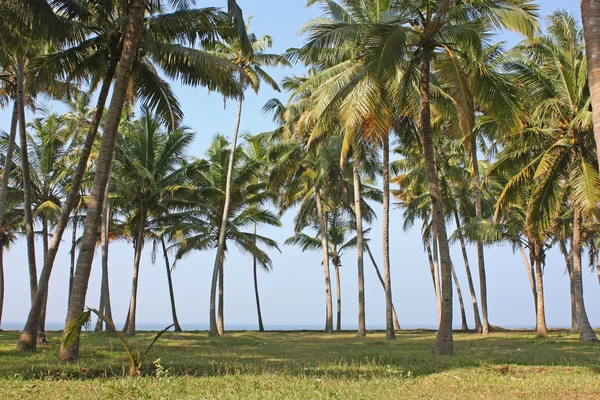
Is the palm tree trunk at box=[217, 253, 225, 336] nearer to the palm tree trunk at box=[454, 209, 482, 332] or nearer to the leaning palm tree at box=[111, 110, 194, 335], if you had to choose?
the leaning palm tree at box=[111, 110, 194, 335]

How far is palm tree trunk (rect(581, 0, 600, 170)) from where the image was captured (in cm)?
580

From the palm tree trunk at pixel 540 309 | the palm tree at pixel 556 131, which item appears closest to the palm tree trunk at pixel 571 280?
the palm tree trunk at pixel 540 309

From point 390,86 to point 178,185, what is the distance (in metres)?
12.2

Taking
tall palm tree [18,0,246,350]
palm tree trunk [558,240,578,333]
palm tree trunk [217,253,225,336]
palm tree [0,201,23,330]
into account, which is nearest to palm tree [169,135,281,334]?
palm tree trunk [217,253,225,336]

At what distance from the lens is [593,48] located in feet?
19.6

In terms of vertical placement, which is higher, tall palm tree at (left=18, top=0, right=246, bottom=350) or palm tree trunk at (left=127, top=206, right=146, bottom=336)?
tall palm tree at (left=18, top=0, right=246, bottom=350)

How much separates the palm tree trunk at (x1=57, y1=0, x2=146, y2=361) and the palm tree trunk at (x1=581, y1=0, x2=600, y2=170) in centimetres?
789

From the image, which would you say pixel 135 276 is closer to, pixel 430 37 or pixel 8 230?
pixel 8 230

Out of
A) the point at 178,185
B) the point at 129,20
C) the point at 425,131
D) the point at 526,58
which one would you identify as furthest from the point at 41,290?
the point at 526,58

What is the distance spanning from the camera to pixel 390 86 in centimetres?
1560

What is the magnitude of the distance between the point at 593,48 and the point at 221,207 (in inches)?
936

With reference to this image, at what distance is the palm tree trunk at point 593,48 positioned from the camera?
229 inches

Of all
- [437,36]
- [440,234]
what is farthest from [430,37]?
[440,234]

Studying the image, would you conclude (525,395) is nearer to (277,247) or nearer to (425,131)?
(425,131)
